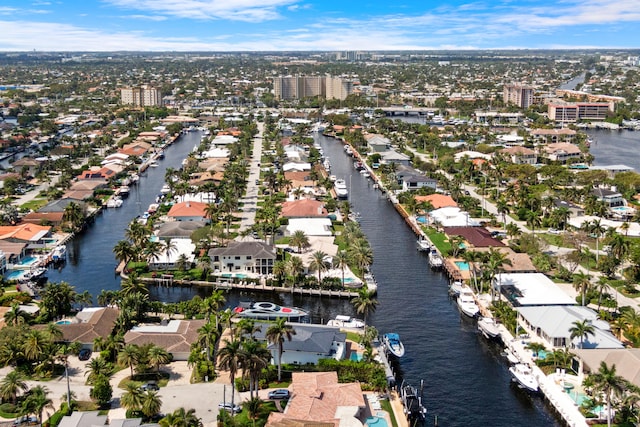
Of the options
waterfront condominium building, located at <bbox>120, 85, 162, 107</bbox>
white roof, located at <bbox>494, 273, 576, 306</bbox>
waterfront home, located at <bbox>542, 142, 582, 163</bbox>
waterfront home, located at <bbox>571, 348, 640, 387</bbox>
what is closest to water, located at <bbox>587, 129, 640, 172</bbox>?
waterfront home, located at <bbox>542, 142, 582, 163</bbox>

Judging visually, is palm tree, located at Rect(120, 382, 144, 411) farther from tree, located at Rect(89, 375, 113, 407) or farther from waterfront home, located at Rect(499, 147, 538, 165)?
waterfront home, located at Rect(499, 147, 538, 165)

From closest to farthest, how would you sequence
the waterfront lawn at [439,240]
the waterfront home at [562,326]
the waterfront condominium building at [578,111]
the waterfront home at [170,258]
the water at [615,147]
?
the waterfront home at [562,326] < the waterfront home at [170,258] < the waterfront lawn at [439,240] < the water at [615,147] < the waterfront condominium building at [578,111]

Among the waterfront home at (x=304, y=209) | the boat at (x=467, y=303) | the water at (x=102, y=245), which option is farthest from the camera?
the waterfront home at (x=304, y=209)

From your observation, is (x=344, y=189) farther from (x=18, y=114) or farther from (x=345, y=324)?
(x=18, y=114)

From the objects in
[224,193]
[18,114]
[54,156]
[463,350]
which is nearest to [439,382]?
[463,350]

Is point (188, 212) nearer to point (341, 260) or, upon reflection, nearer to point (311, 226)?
point (311, 226)

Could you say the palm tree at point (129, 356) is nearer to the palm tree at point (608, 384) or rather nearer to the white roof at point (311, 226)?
the palm tree at point (608, 384)

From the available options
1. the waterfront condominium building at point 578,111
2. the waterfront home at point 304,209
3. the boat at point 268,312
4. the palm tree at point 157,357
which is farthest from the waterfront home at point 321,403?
the waterfront condominium building at point 578,111
